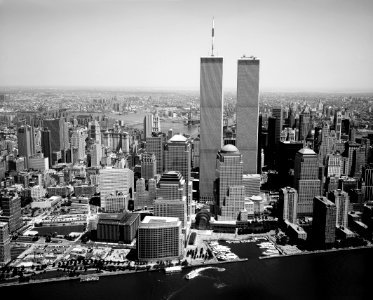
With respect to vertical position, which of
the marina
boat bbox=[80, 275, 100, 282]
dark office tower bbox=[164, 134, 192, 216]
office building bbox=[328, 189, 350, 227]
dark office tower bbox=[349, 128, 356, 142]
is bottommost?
boat bbox=[80, 275, 100, 282]

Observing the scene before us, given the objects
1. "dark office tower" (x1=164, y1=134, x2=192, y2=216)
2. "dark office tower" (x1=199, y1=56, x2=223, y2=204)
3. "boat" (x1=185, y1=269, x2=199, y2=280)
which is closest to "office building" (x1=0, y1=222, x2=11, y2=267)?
"boat" (x1=185, y1=269, x2=199, y2=280)

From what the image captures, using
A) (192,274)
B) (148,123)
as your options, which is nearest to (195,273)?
(192,274)

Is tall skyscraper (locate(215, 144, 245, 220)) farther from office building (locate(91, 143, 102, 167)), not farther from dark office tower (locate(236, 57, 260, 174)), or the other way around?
office building (locate(91, 143, 102, 167))

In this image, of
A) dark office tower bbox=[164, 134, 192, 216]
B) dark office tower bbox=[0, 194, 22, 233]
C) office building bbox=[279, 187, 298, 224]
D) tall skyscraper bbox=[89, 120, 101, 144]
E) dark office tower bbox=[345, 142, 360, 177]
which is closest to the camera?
dark office tower bbox=[0, 194, 22, 233]

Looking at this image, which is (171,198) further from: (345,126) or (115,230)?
(345,126)

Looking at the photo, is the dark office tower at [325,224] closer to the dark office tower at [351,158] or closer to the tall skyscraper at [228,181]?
the tall skyscraper at [228,181]

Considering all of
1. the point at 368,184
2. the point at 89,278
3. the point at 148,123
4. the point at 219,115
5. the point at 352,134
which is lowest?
the point at 89,278

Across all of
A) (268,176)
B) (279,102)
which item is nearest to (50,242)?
(268,176)

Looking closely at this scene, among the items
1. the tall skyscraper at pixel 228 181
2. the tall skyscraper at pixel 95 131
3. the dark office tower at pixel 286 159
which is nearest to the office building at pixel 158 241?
the tall skyscraper at pixel 228 181
